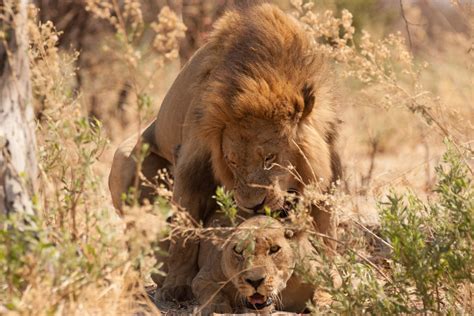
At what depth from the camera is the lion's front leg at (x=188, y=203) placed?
648 cm

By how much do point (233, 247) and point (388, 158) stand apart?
8.63 metres

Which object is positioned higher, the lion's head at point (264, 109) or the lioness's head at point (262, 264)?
the lion's head at point (264, 109)

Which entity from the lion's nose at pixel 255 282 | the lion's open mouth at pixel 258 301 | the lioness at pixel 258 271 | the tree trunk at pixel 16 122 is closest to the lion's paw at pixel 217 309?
the lioness at pixel 258 271

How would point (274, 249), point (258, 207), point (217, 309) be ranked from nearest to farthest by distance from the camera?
1. point (274, 249)
2. point (258, 207)
3. point (217, 309)

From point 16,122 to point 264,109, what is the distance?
176 centimetres

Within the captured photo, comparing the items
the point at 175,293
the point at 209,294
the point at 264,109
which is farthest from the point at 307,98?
the point at 175,293

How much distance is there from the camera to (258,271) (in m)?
5.56

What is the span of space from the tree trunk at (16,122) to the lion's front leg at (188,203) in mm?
1851

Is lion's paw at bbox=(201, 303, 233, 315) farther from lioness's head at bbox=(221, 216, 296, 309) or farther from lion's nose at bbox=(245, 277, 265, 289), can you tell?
lion's nose at bbox=(245, 277, 265, 289)

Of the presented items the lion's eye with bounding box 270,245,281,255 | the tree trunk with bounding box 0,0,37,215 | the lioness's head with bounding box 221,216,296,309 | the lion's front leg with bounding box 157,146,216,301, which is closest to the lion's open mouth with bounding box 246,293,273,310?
the lioness's head with bounding box 221,216,296,309

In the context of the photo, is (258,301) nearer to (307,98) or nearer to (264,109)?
(264,109)

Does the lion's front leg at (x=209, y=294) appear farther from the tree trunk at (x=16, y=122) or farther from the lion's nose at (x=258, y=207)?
the tree trunk at (x=16, y=122)

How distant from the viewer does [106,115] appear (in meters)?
12.9

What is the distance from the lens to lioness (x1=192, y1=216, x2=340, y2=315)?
→ 550 centimetres
